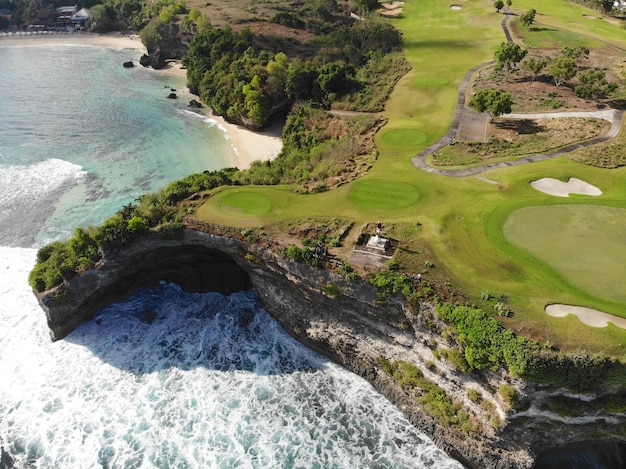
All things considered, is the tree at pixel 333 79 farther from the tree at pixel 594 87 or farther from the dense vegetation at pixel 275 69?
the tree at pixel 594 87

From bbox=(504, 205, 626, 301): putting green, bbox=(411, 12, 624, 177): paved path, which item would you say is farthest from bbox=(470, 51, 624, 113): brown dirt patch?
bbox=(504, 205, 626, 301): putting green

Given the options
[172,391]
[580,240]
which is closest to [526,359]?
[580,240]

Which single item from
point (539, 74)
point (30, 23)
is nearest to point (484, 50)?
point (539, 74)

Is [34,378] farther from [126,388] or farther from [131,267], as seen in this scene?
[131,267]

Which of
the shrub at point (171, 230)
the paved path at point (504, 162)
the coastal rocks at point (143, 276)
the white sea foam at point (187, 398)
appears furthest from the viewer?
the paved path at point (504, 162)

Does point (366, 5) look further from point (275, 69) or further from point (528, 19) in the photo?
point (275, 69)

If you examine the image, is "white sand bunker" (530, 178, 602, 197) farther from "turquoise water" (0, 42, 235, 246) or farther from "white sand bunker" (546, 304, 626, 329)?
"turquoise water" (0, 42, 235, 246)

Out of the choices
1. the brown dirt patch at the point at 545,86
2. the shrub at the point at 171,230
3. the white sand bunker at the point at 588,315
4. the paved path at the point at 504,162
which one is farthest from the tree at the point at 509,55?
the shrub at the point at 171,230
